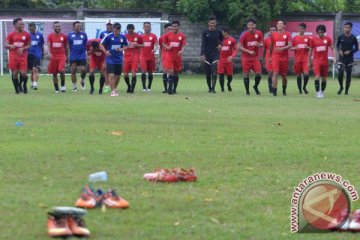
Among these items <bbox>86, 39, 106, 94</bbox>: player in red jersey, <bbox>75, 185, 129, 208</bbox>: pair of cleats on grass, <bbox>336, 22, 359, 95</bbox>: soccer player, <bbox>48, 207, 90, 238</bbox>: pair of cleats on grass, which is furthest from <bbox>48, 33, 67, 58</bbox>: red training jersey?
<bbox>48, 207, 90, 238</bbox>: pair of cleats on grass

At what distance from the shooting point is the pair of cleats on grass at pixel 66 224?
6.45 metres

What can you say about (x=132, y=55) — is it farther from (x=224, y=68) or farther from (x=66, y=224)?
(x=66, y=224)

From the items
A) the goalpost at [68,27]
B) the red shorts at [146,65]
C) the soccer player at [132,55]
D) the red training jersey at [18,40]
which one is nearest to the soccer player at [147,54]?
the red shorts at [146,65]

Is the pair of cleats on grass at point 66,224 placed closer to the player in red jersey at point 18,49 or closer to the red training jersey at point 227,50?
the player in red jersey at point 18,49

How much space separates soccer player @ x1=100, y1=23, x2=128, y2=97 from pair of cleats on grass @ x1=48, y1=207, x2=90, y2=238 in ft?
55.5

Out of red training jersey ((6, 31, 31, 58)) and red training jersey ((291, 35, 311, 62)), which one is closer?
red training jersey ((6, 31, 31, 58))

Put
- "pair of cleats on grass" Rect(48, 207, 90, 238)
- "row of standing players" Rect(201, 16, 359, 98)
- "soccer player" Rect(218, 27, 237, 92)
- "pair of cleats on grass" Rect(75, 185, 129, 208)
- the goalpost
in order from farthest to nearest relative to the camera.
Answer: the goalpost
"soccer player" Rect(218, 27, 237, 92)
"row of standing players" Rect(201, 16, 359, 98)
"pair of cleats on grass" Rect(75, 185, 129, 208)
"pair of cleats on grass" Rect(48, 207, 90, 238)

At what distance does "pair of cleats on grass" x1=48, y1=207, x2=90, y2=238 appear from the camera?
645 cm

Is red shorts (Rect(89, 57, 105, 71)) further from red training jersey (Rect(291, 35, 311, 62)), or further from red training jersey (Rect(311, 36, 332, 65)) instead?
red training jersey (Rect(311, 36, 332, 65))

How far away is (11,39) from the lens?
933 inches

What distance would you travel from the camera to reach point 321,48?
2444 centimetres

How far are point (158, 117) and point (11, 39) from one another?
8.78 m

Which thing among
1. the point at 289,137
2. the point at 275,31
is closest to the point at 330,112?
the point at 289,137

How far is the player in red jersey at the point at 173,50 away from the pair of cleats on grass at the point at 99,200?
1730 centimetres
